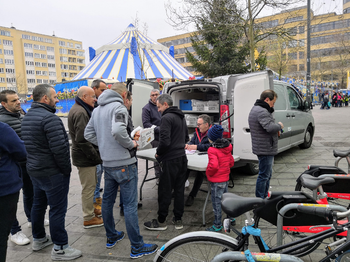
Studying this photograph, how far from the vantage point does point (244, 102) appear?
4.79 meters

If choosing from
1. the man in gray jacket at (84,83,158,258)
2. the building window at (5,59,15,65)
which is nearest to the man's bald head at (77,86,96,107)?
the man in gray jacket at (84,83,158,258)

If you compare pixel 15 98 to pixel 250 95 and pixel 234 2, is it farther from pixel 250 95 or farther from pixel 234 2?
pixel 234 2

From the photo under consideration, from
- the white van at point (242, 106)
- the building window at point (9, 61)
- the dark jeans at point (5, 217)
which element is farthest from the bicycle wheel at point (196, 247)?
the building window at point (9, 61)

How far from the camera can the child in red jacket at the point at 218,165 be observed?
3.27m

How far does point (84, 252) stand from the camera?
3104 mm

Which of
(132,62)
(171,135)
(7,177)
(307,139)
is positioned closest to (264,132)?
(171,135)

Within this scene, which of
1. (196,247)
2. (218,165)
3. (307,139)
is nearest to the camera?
(196,247)

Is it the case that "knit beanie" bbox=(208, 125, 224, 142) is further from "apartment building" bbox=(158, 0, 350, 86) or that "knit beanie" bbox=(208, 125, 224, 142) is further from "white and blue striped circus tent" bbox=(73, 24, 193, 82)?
"white and blue striped circus tent" bbox=(73, 24, 193, 82)

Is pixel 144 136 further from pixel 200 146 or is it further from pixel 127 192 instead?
pixel 200 146

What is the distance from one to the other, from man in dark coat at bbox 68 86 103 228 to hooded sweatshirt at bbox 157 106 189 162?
946 millimetres

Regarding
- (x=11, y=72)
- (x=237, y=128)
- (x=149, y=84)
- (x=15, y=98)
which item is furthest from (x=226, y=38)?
(x=11, y=72)

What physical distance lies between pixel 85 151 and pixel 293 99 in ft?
19.6

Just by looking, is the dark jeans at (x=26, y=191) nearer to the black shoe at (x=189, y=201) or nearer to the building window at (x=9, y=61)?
the black shoe at (x=189, y=201)

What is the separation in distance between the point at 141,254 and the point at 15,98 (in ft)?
8.57
